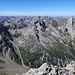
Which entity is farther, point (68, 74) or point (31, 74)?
point (31, 74)

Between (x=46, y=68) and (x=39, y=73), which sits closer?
(x=39, y=73)

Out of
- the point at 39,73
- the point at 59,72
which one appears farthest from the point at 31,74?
the point at 59,72

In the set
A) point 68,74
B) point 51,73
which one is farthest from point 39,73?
point 68,74

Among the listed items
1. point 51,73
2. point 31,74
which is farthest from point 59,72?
point 31,74

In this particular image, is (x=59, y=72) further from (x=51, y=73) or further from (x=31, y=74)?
(x=31, y=74)

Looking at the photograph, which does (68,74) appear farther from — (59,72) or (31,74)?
(31,74)
